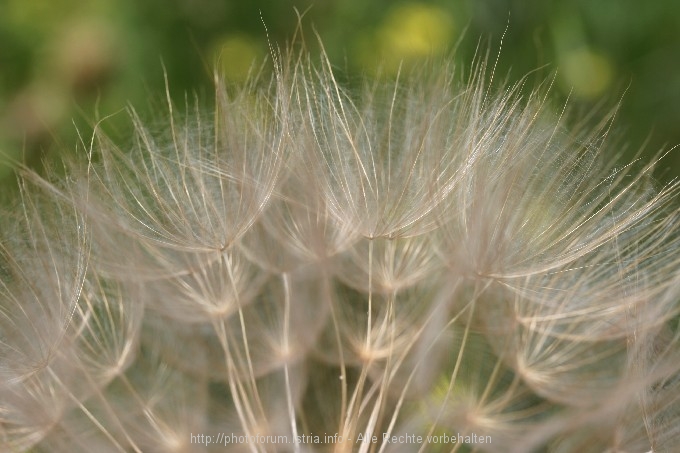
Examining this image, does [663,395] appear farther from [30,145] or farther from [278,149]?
[30,145]

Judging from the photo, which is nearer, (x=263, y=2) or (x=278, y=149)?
(x=278, y=149)

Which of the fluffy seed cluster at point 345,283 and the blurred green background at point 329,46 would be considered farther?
the blurred green background at point 329,46

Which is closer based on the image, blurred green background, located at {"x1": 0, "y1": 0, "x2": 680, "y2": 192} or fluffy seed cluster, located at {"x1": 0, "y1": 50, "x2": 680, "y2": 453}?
fluffy seed cluster, located at {"x1": 0, "y1": 50, "x2": 680, "y2": 453}

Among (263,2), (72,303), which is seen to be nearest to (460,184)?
(72,303)
